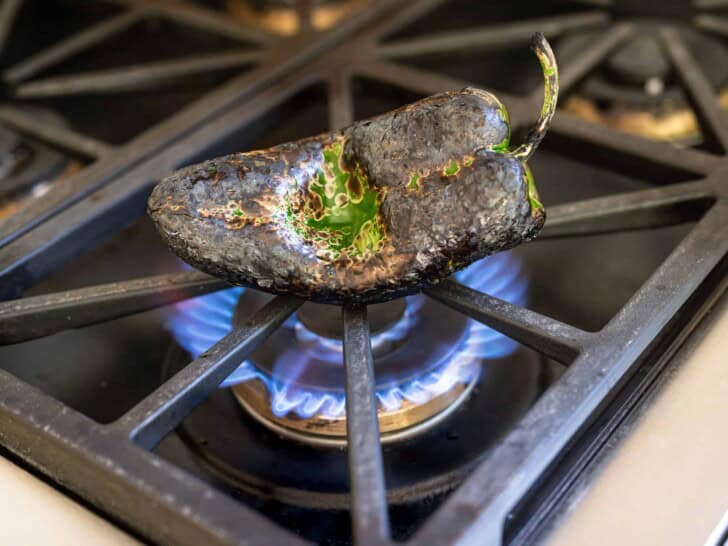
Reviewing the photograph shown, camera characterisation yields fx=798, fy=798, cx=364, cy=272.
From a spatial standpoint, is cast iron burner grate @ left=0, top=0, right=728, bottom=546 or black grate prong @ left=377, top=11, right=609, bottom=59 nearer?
cast iron burner grate @ left=0, top=0, right=728, bottom=546

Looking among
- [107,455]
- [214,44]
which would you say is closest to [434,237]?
[107,455]

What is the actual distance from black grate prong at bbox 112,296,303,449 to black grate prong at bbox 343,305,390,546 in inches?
2.6

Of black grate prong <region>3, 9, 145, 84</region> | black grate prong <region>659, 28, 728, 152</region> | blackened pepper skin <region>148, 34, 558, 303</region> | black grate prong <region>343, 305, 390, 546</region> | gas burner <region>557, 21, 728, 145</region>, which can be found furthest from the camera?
black grate prong <region>3, 9, 145, 84</region>

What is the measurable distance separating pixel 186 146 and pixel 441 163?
1.34ft

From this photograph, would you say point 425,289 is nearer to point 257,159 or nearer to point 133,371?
point 257,159

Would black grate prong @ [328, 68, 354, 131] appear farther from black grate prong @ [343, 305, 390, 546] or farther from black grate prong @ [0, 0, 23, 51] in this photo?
black grate prong @ [0, 0, 23, 51]

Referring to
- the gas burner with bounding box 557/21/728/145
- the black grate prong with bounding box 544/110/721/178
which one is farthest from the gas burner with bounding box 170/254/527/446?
the gas burner with bounding box 557/21/728/145

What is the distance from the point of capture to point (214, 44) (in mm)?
1285

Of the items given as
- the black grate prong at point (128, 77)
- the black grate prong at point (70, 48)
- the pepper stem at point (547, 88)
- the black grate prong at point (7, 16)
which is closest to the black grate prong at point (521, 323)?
the pepper stem at point (547, 88)

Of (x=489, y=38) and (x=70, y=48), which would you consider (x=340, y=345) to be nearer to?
(x=489, y=38)

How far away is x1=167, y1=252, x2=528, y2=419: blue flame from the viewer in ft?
2.27

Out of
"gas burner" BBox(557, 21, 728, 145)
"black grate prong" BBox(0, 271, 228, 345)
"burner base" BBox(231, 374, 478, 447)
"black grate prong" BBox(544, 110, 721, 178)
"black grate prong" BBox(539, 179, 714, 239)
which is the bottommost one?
"black grate prong" BBox(0, 271, 228, 345)

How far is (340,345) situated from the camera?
0.74 meters

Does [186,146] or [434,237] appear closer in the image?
[434,237]
